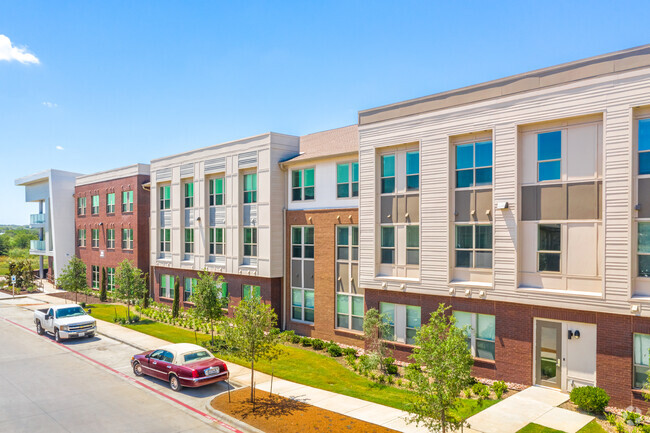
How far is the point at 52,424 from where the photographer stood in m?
14.4

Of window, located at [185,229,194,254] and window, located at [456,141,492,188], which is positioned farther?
window, located at [185,229,194,254]

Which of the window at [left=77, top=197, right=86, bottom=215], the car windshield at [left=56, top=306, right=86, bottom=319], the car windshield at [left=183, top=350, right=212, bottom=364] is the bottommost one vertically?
the car windshield at [left=56, top=306, right=86, bottom=319]

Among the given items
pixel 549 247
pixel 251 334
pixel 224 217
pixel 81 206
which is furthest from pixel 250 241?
pixel 81 206

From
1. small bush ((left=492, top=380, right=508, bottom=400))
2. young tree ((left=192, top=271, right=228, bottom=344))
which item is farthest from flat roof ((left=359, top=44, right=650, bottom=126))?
young tree ((left=192, top=271, right=228, bottom=344))

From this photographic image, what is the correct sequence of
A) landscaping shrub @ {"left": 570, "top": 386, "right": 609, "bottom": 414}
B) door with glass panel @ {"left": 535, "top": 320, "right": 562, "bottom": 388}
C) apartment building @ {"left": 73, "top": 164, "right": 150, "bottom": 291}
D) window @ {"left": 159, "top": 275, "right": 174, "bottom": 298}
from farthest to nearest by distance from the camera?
1. apartment building @ {"left": 73, "top": 164, "right": 150, "bottom": 291}
2. window @ {"left": 159, "top": 275, "right": 174, "bottom": 298}
3. door with glass panel @ {"left": 535, "top": 320, "right": 562, "bottom": 388}
4. landscaping shrub @ {"left": 570, "top": 386, "right": 609, "bottom": 414}

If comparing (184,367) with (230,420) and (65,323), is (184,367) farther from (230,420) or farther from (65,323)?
(65,323)

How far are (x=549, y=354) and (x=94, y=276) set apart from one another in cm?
4461

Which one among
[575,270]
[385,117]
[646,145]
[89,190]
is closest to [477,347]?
[575,270]

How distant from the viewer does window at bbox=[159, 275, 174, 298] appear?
3684 centimetres

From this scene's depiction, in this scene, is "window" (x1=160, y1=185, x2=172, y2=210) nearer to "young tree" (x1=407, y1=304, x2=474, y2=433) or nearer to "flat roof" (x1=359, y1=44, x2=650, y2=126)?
"flat roof" (x1=359, y1=44, x2=650, y2=126)

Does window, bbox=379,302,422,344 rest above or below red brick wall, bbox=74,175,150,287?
below

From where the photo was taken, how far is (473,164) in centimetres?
1867

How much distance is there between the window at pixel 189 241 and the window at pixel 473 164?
22272mm

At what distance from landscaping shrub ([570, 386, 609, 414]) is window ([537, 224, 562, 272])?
4105 mm
